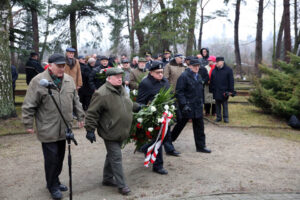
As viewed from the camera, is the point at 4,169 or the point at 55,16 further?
the point at 55,16

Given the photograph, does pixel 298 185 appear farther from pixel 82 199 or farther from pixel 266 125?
pixel 266 125

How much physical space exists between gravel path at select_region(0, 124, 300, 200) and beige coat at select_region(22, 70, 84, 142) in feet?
3.31

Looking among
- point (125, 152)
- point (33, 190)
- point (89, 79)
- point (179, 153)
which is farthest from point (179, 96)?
point (89, 79)

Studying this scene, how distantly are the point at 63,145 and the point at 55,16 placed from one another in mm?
16833

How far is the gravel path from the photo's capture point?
520cm

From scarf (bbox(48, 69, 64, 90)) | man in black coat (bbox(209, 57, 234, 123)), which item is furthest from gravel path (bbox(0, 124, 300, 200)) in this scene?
man in black coat (bbox(209, 57, 234, 123))

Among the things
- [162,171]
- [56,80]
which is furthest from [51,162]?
[162,171]

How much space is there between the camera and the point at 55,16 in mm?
20266

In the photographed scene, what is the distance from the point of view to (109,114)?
5027 millimetres

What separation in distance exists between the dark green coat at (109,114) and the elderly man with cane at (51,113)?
0.40 m

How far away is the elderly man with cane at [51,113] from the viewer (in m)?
4.75

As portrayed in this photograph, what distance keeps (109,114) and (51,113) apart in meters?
0.86

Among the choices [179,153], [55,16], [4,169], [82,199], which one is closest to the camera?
[82,199]

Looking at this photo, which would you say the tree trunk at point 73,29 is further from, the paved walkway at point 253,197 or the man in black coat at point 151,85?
the paved walkway at point 253,197
